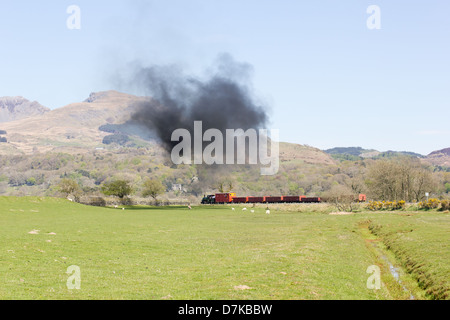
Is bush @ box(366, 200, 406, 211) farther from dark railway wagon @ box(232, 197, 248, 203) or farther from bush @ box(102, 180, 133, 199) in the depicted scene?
bush @ box(102, 180, 133, 199)

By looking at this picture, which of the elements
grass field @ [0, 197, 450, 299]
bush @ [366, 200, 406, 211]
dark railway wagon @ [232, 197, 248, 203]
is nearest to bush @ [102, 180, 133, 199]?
dark railway wagon @ [232, 197, 248, 203]

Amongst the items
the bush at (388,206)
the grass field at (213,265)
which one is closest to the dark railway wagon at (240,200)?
the bush at (388,206)

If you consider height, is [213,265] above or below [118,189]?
below

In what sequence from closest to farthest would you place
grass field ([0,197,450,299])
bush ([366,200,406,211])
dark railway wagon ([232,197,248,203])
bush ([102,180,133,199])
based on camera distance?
grass field ([0,197,450,299]), bush ([366,200,406,211]), bush ([102,180,133,199]), dark railway wagon ([232,197,248,203])

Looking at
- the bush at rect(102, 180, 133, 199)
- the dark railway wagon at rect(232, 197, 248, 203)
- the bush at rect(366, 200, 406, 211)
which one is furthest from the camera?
the dark railway wagon at rect(232, 197, 248, 203)

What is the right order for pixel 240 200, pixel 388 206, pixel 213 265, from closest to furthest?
pixel 213 265, pixel 388 206, pixel 240 200

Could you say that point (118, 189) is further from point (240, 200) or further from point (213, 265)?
point (213, 265)

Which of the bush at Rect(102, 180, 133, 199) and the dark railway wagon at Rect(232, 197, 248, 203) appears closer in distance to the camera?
the bush at Rect(102, 180, 133, 199)

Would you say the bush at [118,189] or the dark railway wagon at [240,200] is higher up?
the bush at [118,189]

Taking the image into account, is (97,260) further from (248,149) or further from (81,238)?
(248,149)

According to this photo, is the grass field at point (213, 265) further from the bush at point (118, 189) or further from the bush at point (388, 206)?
the bush at point (118, 189)

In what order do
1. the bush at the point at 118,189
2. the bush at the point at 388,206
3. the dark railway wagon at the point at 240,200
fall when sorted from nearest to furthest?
1. the bush at the point at 388,206
2. the bush at the point at 118,189
3. the dark railway wagon at the point at 240,200

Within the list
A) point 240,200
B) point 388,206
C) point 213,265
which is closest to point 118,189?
point 240,200

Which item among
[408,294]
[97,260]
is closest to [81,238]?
[97,260]
